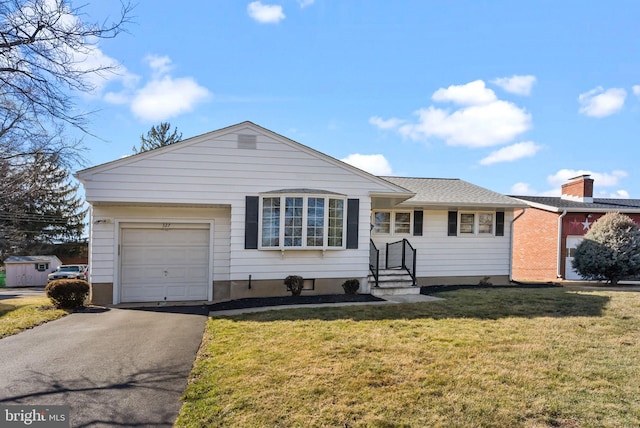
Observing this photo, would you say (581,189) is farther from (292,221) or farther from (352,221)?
(292,221)

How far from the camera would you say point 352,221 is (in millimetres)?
10883

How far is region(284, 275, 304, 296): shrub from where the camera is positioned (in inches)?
407

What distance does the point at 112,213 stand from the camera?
400 inches

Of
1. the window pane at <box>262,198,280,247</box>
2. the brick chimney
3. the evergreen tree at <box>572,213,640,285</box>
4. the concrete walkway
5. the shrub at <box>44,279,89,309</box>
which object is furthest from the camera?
the brick chimney

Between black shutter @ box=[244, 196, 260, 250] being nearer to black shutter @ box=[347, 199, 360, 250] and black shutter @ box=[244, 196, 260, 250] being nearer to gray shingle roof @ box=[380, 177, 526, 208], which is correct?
black shutter @ box=[347, 199, 360, 250]

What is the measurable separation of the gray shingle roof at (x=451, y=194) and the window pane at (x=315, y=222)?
12.6 feet

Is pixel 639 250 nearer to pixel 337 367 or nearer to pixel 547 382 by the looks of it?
pixel 547 382

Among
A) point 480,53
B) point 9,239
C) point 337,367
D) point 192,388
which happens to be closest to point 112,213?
point 192,388

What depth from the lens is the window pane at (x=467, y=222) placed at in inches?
540

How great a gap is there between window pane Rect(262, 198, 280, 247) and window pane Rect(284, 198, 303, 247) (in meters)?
0.24

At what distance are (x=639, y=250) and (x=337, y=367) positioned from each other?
15449mm

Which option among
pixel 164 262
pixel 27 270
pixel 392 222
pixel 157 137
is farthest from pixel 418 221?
pixel 27 270

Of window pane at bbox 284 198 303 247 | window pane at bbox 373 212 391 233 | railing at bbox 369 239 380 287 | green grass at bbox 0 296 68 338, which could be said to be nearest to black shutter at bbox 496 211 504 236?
window pane at bbox 373 212 391 233

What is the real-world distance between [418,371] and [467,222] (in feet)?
34.4
